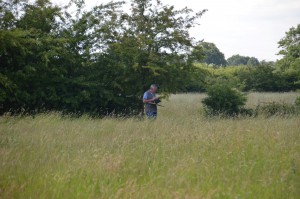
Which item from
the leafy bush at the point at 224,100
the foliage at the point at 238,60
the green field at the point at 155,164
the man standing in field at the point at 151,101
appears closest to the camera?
the green field at the point at 155,164

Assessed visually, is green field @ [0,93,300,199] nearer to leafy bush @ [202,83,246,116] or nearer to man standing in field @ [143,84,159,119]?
man standing in field @ [143,84,159,119]

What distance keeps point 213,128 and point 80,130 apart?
10.8 ft

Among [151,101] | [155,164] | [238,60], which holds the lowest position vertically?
[155,164]

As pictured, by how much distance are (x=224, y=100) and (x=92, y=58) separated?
5820mm

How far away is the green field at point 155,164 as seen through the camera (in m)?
4.08

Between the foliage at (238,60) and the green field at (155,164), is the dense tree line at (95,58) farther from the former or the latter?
the foliage at (238,60)

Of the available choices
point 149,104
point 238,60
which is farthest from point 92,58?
point 238,60

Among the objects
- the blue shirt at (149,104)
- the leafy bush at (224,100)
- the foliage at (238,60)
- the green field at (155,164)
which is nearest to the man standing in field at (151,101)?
the blue shirt at (149,104)

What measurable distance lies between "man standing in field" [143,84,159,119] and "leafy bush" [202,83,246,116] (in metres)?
3.25

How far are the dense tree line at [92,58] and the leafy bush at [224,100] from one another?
1.11 meters

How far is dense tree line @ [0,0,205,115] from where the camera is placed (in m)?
12.1

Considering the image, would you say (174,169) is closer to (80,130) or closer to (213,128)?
(213,128)

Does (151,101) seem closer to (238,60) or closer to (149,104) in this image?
(149,104)

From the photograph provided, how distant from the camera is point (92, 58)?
44.0 feet
